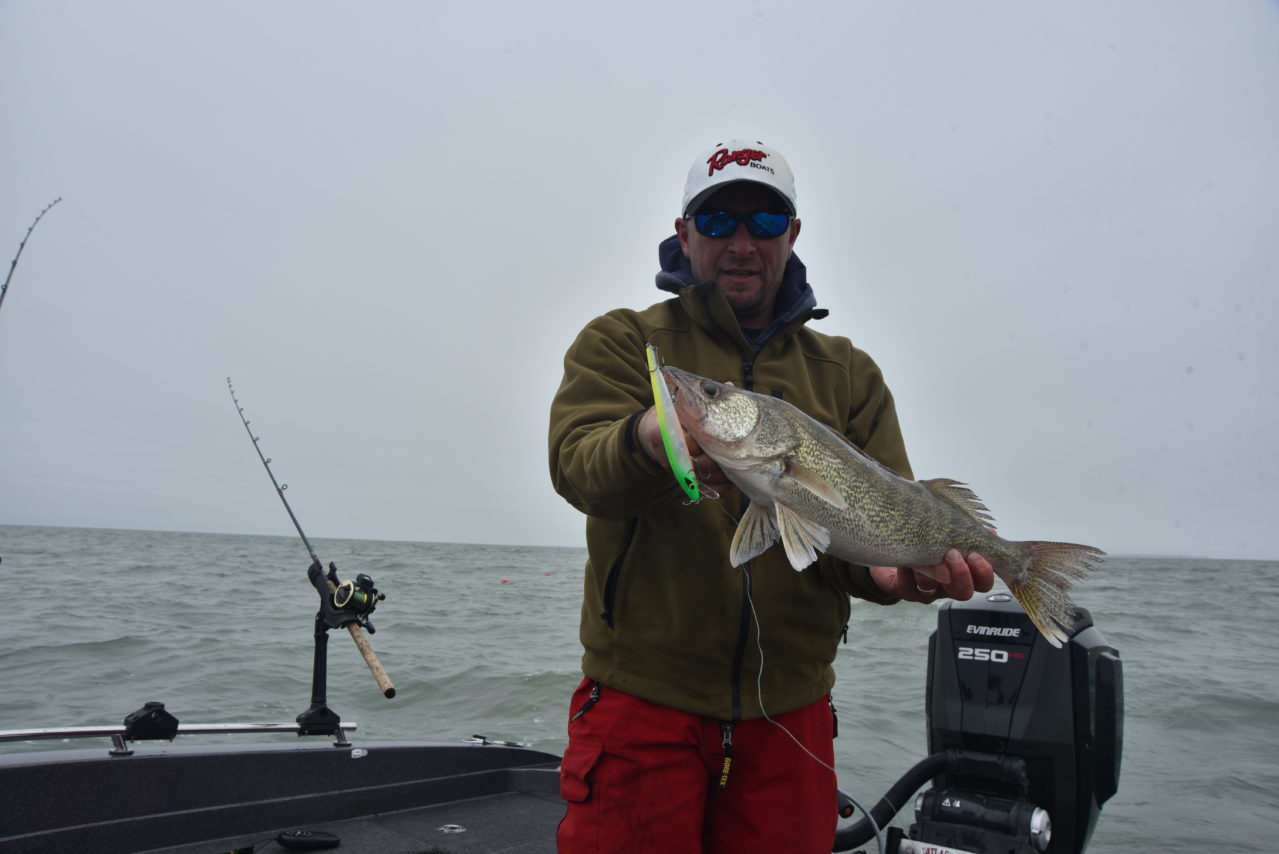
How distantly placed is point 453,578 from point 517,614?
13485 millimetres

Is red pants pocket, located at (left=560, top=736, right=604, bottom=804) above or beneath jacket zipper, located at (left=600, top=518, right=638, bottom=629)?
beneath

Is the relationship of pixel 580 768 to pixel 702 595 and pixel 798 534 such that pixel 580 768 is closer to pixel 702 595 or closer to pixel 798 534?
pixel 702 595

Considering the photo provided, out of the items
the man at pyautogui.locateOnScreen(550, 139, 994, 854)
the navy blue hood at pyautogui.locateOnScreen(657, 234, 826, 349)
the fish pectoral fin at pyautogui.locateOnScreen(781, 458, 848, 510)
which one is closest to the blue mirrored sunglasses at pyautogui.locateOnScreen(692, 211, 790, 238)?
the man at pyautogui.locateOnScreen(550, 139, 994, 854)

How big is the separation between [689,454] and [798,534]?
46 centimetres

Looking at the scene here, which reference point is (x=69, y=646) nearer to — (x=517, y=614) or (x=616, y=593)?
(x=517, y=614)

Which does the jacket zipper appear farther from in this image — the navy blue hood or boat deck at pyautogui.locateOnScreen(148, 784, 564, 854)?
boat deck at pyautogui.locateOnScreen(148, 784, 564, 854)

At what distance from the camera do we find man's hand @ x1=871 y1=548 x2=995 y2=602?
8.73 feet

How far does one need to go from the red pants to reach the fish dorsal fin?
3.11 ft

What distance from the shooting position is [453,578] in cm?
3359

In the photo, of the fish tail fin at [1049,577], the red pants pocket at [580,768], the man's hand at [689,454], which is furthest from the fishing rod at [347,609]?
the fish tail fin at [1049,577]

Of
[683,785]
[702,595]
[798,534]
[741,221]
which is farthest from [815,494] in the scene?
[741,221]

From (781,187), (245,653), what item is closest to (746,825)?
(781,187)

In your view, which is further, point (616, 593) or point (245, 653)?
point (245, 653)

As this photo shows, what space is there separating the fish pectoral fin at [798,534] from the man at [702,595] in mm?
226
